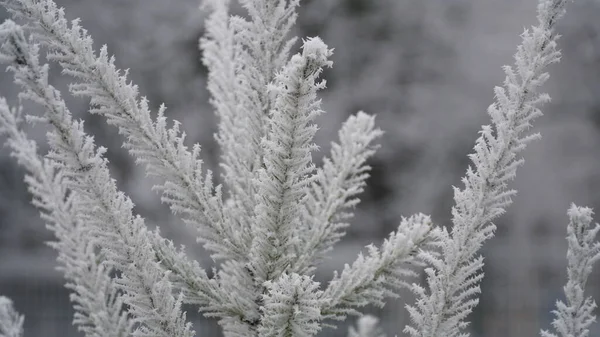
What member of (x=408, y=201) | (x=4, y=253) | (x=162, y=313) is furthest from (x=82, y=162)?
(x=4, y=253)

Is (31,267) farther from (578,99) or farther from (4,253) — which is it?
(578,99)

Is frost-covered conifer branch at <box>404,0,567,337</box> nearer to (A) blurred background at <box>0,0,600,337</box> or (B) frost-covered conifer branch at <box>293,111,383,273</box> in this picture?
(B) frost-covered conifer branch at <box>293,111,383,273</box>

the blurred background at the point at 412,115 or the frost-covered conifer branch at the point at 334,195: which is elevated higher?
the blurred background at the point at 412,115

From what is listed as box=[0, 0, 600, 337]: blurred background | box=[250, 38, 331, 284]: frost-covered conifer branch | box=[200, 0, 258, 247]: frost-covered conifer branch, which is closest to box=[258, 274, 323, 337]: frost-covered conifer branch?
box=[250, 38, 331, 284]: frost-covered conifer branch

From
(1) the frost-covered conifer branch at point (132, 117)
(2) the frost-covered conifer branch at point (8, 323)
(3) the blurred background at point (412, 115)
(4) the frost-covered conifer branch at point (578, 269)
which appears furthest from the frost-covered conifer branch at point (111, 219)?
(3) the blurred background at point (412, 115)

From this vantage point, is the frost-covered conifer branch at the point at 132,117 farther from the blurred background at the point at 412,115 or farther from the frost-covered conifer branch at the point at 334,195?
the blurred background at the point at 412,115

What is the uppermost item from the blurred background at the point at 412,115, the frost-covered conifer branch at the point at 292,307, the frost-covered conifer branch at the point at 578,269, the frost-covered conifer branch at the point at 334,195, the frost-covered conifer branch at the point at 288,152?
the blurred background at the point at 412,115

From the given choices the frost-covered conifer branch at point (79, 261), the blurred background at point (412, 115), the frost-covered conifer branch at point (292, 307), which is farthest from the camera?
the blurred background at point (412, 115)

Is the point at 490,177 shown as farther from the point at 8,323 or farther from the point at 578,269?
the point at 8,323
